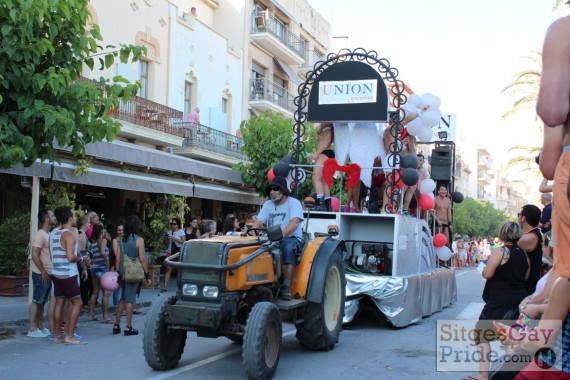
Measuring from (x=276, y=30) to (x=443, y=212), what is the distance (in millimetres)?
20183

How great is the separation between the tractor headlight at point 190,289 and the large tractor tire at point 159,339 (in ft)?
1.00

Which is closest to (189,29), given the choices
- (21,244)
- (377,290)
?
(21,244)

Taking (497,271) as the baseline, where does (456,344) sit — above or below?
below

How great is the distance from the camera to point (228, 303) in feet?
22.5

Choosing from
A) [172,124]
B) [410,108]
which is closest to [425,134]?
[410,108]

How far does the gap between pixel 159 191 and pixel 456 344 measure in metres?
9.99

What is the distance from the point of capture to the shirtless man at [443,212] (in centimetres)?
1530

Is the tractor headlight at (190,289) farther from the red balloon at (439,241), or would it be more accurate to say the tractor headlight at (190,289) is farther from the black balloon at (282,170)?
the red balloon at (439,241)

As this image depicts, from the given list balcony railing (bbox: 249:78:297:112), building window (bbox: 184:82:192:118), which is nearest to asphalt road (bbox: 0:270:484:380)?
building window (bbox: 184:82:192:118)

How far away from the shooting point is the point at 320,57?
136ft

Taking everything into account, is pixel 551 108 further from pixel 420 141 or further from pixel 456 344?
pixel 420 141

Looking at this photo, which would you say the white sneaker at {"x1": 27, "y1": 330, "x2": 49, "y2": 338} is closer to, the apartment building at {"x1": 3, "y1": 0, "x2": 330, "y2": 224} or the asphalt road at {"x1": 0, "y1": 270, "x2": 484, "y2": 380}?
the asphalt road at {"x1": 0, "y1": 270, "x2": 484, "y2": 380}

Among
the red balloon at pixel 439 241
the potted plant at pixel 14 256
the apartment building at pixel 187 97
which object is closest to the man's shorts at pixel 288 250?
the apartment building at pixel 187 97

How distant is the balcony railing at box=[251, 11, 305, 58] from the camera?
31359mm
